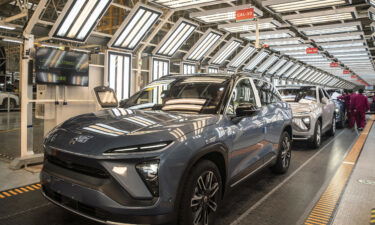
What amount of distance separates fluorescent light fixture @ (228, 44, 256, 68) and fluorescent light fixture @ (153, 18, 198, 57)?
506 cm

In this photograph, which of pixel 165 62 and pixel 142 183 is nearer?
pixel 142 183

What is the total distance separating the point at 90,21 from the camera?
7.98m

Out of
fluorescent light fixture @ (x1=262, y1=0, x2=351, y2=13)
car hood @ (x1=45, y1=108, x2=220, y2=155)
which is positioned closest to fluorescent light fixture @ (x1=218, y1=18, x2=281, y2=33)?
fluorescent light fixture @ (x1=262, y1=0, x2=351, y2=13)

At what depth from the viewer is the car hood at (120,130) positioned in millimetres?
2299

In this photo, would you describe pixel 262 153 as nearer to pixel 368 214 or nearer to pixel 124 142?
pixel 368 214

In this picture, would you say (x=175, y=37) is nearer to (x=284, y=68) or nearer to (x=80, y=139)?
(x=80, y=139)

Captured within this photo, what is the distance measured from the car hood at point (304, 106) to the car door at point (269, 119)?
8.69 ft

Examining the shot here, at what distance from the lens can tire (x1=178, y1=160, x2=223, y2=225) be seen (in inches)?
95.4

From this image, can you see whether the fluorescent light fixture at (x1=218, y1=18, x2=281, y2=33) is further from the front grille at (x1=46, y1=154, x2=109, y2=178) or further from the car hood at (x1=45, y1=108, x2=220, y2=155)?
the front grille at (x1=46, y1=154, x2=109, y2=178)

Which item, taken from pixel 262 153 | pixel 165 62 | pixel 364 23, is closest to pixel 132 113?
pixel 262 153

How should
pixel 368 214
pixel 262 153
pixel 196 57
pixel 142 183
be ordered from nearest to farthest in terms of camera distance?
pixel 142 183 < pixel 368 214 < pixel 262 153 < pixel 196 57

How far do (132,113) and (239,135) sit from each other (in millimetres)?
1164

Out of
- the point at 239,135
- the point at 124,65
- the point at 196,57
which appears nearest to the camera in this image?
the point at 239,135

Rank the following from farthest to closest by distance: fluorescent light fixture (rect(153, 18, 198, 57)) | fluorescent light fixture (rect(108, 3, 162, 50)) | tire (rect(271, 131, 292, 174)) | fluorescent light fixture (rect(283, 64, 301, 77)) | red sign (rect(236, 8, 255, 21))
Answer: fluorescent light fixture (rect(283, 64, 301, 77))
fluorescent light fixture (rect(153, 18, 198, 57))
fluorescent light fixture (rect(108, 3, 162, 50))
red sign (rect(236, 8, 255, 21))
tire (rect(271, 131, 292, 174))
